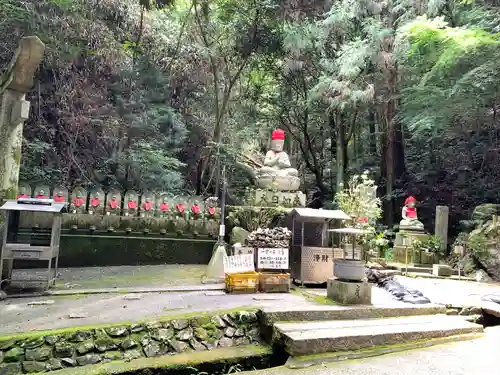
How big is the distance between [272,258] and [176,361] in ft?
9.07

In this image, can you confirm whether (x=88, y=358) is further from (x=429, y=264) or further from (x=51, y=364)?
(x=429, y=264)

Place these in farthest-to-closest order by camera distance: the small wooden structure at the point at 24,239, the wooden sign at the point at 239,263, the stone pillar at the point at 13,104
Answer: the wooden sign at the point at 239,263
the stone pillar at the point at 13,104
the small wooden structure at the point at 24,239

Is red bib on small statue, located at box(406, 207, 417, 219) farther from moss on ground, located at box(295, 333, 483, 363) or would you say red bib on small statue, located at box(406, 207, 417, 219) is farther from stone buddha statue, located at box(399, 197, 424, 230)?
moss on ground, located at box(295, 333, 483, 363)

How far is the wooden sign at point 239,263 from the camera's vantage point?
6.16 m

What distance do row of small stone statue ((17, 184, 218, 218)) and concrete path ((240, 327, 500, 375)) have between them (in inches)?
230

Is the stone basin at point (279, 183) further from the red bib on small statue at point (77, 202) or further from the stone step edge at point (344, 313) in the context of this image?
the stone step edge at point (344, 313)

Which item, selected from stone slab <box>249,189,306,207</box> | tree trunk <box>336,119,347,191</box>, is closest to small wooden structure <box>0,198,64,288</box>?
stone slab <box>249,189,306,207</box>

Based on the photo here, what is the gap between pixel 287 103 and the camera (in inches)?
634

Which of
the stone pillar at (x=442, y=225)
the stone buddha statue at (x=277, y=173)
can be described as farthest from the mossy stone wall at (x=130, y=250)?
the stone pillar at (x=442, y=225)

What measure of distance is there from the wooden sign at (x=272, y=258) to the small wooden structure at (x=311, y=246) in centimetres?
64

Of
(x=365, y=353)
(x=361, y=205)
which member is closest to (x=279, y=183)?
(x=361, y=205)

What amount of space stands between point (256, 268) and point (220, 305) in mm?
1550

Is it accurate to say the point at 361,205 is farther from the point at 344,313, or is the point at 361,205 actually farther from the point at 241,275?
the point at 344,313

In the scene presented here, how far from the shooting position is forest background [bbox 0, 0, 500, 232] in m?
9.88
